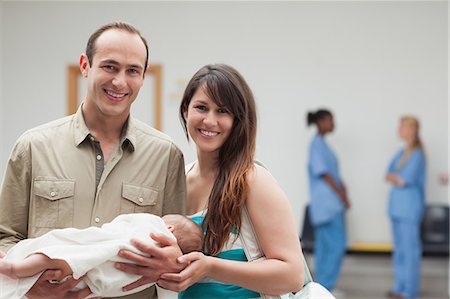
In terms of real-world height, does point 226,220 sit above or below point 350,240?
above

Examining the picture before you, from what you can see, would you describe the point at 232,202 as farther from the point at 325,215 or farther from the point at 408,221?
the point at 408,221

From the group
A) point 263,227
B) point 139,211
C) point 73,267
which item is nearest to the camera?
point 73,267

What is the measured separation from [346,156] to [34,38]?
10.5ft

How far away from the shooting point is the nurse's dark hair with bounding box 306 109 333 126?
19.9 feet

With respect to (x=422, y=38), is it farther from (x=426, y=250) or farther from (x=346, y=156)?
(x=426, y=250)

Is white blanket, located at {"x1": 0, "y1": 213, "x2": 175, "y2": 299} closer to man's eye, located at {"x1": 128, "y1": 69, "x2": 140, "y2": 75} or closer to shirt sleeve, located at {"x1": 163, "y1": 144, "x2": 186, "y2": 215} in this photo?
shirt sleeve, located at {"x1": 163, "y1": 144, "x2": 186, "y2": 215}

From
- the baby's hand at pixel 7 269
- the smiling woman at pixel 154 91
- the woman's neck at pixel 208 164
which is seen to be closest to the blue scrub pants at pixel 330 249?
the smiling woman at pixel 154 91

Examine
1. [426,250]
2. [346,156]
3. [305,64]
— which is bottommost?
[426,250]

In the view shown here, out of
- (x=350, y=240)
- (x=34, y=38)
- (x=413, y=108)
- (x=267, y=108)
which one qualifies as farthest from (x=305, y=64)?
(x=34, y=38)

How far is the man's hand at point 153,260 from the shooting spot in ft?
5.30

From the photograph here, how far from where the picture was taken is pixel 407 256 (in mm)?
5613

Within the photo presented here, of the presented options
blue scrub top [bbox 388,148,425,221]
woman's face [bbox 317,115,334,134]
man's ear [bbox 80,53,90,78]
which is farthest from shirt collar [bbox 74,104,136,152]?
woman's face [bbox 317,115,334,134]

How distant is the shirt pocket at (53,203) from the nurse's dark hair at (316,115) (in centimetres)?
445

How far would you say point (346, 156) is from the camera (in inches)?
267
